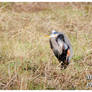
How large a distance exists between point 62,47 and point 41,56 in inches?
15.0

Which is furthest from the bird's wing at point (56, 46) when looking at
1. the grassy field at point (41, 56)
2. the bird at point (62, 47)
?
the grassy field at point (41, 56)

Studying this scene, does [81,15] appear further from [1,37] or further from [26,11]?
[1,37]

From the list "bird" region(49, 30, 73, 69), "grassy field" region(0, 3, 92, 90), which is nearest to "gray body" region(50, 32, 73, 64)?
"bird" region(49, 30, 73, 69)

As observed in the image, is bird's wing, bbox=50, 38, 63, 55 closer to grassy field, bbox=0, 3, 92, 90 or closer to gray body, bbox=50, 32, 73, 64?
gray body, bbox=50, 32, 73, 64

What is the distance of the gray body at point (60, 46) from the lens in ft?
13.4

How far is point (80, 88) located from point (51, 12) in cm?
520

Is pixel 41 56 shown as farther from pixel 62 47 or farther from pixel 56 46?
pixel 62 47

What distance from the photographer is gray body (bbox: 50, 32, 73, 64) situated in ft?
13.4

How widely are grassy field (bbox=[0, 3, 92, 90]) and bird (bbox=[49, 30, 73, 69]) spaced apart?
10 centimetres

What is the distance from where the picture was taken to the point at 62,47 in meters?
4.09

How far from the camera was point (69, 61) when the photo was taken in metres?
4.07

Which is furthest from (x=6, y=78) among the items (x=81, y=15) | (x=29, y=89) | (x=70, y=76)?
(x=81, y=15)

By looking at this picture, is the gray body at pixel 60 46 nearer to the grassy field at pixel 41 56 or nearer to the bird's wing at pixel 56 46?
the bird's wing at pixel 56 46

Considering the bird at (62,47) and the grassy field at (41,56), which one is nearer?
the grassy field at (41,56)
